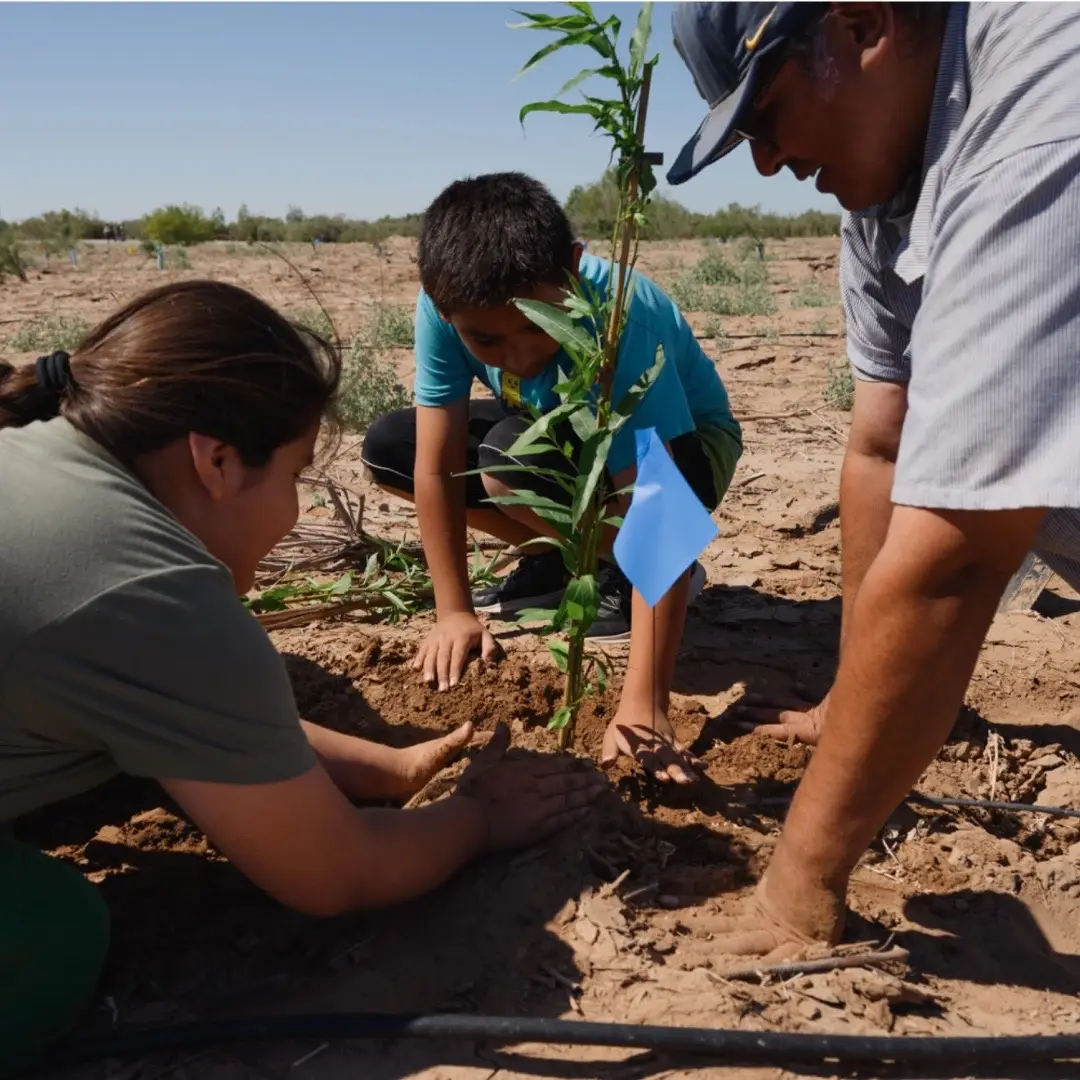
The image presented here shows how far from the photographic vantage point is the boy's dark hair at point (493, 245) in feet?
7.71

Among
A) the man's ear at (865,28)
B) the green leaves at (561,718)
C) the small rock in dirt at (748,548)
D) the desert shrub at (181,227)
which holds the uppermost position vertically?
the desert shrub at (181,227)

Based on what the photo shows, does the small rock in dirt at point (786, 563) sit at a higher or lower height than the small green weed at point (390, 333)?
lower

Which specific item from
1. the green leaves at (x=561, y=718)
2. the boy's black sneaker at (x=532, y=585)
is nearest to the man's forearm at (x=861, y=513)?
the green leaves at (x=561, y=718)

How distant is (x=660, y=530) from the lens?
1820 mm

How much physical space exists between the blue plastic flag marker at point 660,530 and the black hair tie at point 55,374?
0.87 metres

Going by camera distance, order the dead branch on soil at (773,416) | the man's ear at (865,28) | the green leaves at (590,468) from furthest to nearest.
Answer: the dead branch on soil at (773,416) < the green leaves at (590,468) < the man's ear at (865,28)

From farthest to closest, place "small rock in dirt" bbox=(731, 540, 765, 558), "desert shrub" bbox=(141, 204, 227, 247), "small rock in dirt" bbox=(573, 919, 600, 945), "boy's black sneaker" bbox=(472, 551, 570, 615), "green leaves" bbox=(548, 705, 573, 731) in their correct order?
"desert shrub" bbox=(141, 204, 227, 247) → "small rock in dirt" bbox=(731, 540, 765, 558) → "boy's black sneaker" bbox=(472, 551, 570, 615) → "green leaves" bbox=(548, 705, 573, 731) → "small rock in dirt" bbox=(573, 919, 600, 945)

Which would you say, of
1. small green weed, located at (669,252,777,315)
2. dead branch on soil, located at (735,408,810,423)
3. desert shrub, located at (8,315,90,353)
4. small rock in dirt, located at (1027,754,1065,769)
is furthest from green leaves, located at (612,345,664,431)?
small green weed, located at (669,252,777,315)

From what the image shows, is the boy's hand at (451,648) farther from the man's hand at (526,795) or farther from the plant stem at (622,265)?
the plant stem at (622,265)

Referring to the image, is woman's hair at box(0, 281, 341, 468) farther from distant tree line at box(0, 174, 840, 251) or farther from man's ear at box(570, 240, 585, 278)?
distant tree line at box(0, 174, 840, 251)

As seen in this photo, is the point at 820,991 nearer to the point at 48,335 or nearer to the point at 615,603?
the point at 615,603

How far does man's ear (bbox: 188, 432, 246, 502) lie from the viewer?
1502 mm

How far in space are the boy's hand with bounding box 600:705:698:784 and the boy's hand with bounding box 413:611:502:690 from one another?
58cm

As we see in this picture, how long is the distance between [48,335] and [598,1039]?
8.65 metres
